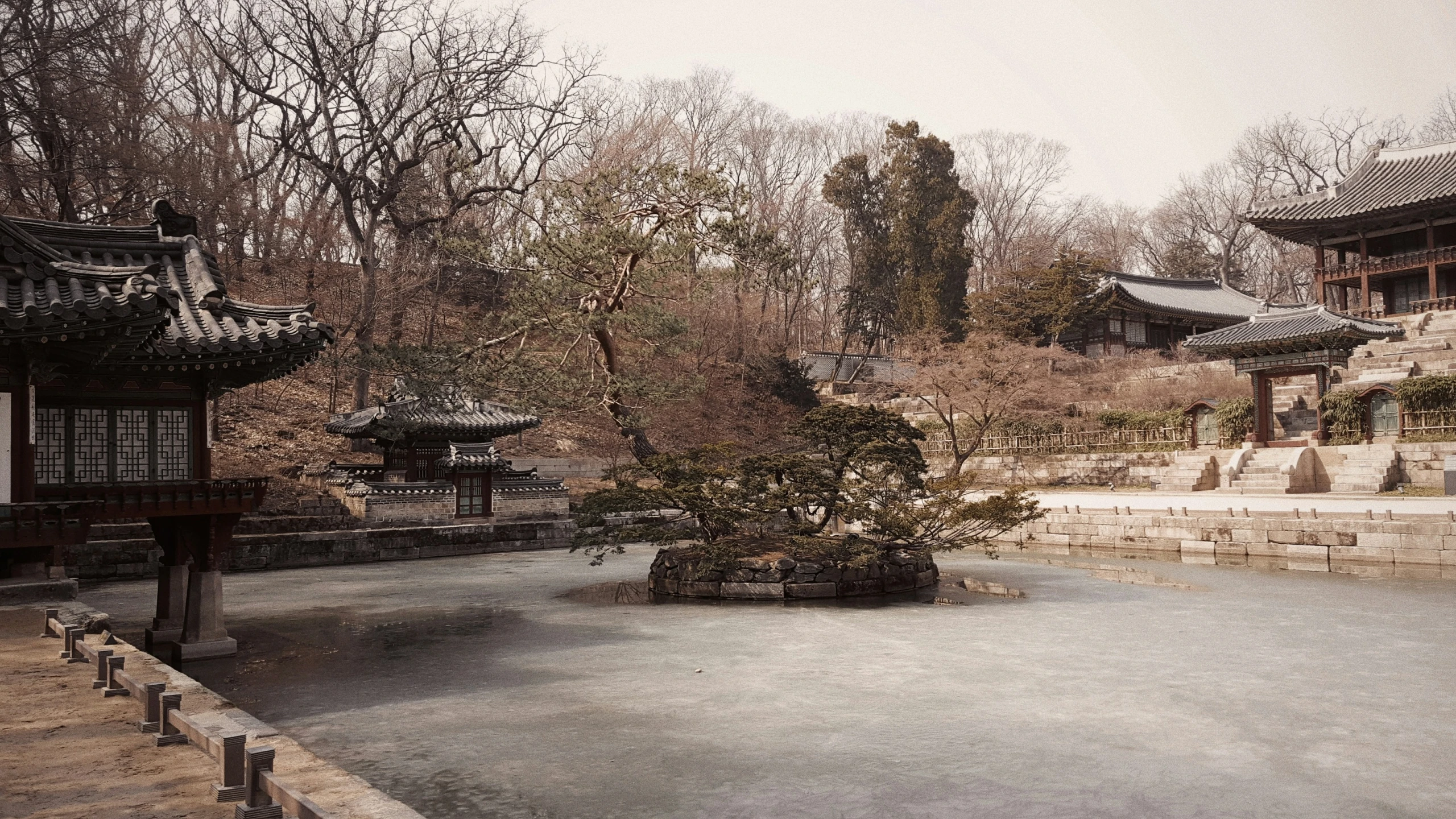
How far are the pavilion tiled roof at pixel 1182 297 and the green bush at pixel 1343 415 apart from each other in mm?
14506

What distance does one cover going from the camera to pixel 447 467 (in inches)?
1142

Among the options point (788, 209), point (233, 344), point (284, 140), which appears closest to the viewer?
point (233, 344)

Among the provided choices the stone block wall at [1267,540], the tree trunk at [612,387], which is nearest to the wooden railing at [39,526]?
the tree trunk at [612,387]

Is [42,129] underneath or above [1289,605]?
above

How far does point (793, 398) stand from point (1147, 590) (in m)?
27.2

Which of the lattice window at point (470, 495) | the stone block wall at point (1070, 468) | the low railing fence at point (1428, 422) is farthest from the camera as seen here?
the stone block wall at point (1070, 468)

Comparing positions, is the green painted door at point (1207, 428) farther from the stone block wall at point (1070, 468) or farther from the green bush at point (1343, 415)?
the green bush at point (1343, 415)

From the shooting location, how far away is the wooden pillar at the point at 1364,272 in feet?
117

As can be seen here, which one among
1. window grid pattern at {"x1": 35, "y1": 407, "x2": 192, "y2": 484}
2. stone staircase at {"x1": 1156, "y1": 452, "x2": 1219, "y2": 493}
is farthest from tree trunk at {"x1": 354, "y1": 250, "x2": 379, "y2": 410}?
stone staircase at {"x1": 1156, "y1": 452, "x2": 1219, "y2": 493}

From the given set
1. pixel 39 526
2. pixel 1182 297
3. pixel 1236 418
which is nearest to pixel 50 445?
pixel 39 526

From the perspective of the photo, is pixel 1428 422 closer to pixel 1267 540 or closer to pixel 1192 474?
pixel 1192 474

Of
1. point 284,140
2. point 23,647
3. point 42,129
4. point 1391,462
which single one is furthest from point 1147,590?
point 284,140

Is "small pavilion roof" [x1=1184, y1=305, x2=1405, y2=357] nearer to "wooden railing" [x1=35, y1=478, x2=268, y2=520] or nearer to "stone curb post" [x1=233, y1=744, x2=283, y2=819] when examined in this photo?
"wooden railing" [x1=35, y1=478, x2=268, y2=520]

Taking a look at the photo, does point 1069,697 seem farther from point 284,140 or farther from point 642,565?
point 284,140
